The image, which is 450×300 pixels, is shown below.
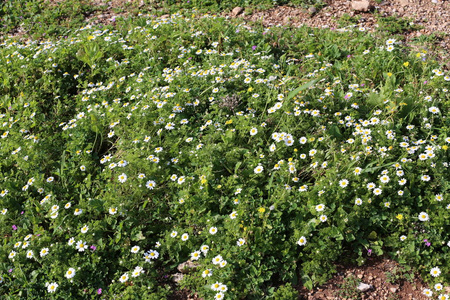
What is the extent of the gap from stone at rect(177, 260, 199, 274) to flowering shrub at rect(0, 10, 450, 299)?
0.04m

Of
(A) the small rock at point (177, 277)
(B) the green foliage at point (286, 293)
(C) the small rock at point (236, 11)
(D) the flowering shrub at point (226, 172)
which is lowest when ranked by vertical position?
(A) the small rock at point (177, 277)

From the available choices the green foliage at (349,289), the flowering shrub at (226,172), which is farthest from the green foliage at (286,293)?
the green foliage at (349,289)

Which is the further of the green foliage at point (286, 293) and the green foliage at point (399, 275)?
the green foliage at point (399, 275)

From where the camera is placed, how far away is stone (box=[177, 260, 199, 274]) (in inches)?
133

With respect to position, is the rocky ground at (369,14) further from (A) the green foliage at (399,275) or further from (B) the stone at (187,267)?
(B) the stone at (187,267)

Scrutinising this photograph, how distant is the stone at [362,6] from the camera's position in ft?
21.1

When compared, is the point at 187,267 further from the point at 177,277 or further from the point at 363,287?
the point at 363,287

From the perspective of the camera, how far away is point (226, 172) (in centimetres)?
390

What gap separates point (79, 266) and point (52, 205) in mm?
736

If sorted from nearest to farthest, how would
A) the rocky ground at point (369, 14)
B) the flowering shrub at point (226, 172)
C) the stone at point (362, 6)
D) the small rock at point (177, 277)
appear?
1. the flowering shrub at point (226, 172)
2. the small rock at point (177, 277)
3. the rocky ground at point (369, 14)
4. the stone at point (362, 6)

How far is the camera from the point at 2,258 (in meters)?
3.59

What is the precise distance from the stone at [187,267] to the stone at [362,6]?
4.87 m

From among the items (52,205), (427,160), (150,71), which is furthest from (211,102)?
(427,160)

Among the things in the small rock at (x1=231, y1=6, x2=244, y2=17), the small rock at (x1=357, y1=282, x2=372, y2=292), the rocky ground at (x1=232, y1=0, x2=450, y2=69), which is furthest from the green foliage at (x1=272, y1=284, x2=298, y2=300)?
the small rock at (x1=231, y1=6, x2=244, y2=17)
